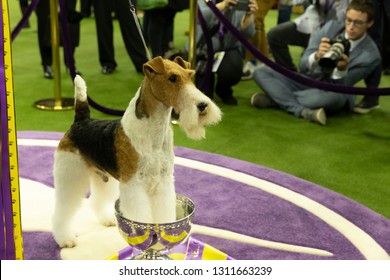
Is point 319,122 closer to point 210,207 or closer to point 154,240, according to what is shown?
point 210,207

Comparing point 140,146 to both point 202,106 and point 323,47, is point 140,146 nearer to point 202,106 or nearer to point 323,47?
point 202,106

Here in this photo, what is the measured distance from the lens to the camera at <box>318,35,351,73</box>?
421 centimetres

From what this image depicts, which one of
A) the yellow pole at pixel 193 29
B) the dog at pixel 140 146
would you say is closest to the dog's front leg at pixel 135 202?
the dog at pixel 140 146

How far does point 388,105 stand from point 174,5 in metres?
2.23

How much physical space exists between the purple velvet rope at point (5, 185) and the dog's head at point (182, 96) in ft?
1.54

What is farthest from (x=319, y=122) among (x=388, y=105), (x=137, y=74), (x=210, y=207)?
(x=137, y=74)

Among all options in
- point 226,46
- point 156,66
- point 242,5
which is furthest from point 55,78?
point 156,66

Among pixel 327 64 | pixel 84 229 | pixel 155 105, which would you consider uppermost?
pixel 155 105

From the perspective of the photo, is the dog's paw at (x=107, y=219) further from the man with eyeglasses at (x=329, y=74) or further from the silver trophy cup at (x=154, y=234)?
the man with eyeglasses at (x=329, y=74)

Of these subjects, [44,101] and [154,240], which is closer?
[154,240]

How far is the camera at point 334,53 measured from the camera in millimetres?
4215

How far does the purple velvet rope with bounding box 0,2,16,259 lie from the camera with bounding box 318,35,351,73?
124 inches

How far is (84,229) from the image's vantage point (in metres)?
2.57

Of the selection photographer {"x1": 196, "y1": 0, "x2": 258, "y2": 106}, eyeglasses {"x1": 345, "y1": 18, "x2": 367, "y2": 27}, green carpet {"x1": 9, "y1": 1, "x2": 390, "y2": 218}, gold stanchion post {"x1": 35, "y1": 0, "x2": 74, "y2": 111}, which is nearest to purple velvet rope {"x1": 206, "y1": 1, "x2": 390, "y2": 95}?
green carpet {"x1": 9, "y1": 1, "x2": 390, "y2": 218}
